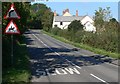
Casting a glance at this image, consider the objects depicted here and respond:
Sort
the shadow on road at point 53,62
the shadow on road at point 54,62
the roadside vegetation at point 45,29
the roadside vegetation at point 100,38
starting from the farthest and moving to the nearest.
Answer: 1. the roadside vegetation at point 100,38
2. the shadow on road at point 53,62
3. the shadow on road at point 54,62
4. the roadside vegetation at point 45,29

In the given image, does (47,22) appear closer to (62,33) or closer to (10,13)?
(62,33)

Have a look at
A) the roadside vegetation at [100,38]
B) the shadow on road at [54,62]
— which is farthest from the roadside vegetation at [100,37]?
the shadow on road at [54,62]

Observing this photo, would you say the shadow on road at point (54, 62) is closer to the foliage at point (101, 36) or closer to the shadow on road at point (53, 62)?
the shadow on road at point (53, 62)

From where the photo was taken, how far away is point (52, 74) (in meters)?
20.3

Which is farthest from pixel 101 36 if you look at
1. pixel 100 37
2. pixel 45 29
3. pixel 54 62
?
pixel 45 29

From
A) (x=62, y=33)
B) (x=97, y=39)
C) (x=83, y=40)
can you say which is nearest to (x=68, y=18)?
(x=62, y=33)

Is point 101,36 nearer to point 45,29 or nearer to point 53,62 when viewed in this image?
point 53,62

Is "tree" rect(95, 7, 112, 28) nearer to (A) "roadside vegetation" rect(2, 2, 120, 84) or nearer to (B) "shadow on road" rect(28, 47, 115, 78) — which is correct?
(A) "roadside vegetation" rect(2, 2, 120, 84)

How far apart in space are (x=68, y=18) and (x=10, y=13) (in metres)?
118

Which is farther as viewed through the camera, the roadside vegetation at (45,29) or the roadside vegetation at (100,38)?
the roadside vegetation at (100,38)

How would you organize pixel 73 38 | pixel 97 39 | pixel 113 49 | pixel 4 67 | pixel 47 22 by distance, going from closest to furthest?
1. pixel 4 67
2. pixel 113 49
3. pixel 97 39
4. pixel 73 38
5. pixel 47 22

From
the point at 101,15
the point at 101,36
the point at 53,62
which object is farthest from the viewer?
the point at 101,15

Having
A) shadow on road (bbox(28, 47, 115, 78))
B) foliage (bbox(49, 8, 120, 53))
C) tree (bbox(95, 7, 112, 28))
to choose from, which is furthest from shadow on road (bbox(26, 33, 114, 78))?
tree (bbox(95, 7, 112, 28))

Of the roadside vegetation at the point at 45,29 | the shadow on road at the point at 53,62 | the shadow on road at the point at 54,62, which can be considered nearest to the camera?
the roadside vegetation at the point at 45,29
